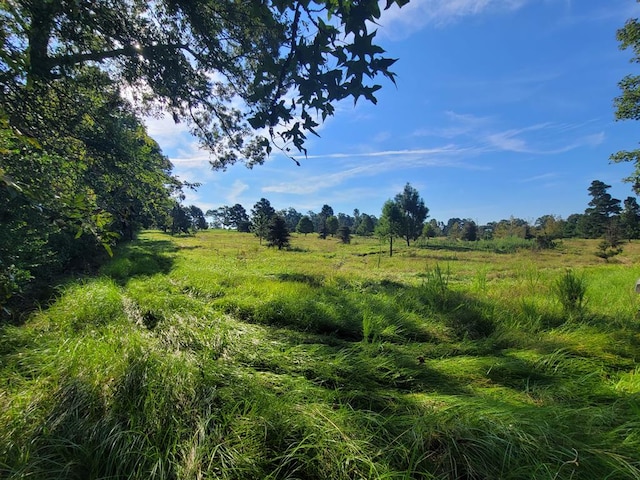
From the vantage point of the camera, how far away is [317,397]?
2287 millimetres

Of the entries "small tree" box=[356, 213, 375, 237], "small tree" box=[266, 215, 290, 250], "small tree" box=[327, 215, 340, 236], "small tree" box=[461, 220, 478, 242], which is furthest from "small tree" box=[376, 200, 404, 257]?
"small tree" box=[461, 220, 478, 242]

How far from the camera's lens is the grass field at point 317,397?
1580mm

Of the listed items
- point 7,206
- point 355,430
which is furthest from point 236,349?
point 7,206

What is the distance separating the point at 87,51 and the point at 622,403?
6672 millimetres

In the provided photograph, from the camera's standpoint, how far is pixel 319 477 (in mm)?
1575

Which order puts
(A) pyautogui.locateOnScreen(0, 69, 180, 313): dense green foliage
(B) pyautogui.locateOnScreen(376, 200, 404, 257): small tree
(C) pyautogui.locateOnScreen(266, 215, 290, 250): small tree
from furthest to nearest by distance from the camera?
(C) pyautogui.locateOnScreen(266, 215, 290, 250): small tree < (B) pyautogui.locateOnScreen(376, 200, 404, 257): small tree < (A) pyautogui.locateOnScreen(0, 69, 180, 313): dense green foliage

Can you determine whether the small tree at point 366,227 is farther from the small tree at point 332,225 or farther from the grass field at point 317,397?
the grass field at point 317,397

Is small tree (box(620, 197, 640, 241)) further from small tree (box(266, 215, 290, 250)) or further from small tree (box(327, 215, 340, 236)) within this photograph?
small tree (box(327, 215, 340, 236))

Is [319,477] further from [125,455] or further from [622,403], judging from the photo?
[622,403]

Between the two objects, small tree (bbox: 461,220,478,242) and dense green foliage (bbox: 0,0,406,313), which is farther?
small tree (bbox: 461,220,478,242)

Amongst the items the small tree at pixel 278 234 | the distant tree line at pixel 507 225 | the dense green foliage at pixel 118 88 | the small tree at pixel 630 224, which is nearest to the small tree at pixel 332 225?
the distant tree line at pixel 507 225

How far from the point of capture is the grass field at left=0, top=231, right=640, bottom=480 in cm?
158

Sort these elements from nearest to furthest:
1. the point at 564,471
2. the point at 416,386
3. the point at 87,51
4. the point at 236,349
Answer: the point at 564,471
the point at 416,386
the point at 236,349
the point at 87,51

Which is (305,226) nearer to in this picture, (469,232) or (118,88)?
(469,232)
